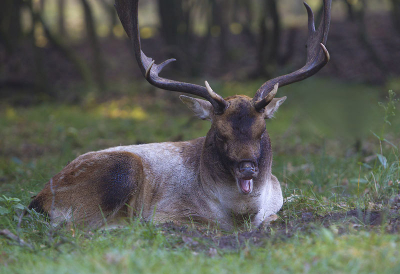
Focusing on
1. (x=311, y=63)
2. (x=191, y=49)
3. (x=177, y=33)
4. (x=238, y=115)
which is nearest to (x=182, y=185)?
(x=238, y=115)

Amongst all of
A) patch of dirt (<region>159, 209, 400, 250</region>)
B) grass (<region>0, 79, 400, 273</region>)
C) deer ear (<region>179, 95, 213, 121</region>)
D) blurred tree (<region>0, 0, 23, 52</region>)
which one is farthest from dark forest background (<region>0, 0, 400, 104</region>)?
patch of dirt (<region>159, 209, 400, 250</region>)

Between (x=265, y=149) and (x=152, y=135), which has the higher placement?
(x=265, y=149)

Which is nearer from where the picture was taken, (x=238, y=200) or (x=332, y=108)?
(x=238, y=200)

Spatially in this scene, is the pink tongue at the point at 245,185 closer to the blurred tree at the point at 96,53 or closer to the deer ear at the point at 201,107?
the deer ear at the point at 201,107

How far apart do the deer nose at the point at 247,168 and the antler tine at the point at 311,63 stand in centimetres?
69

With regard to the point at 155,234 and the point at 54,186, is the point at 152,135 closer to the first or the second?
the point at 54,186

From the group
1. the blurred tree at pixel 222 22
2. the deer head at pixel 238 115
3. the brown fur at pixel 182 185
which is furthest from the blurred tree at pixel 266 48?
the brown fur at pixel 182 185

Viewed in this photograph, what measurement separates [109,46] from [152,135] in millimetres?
12778

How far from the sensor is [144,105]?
46.3 feet

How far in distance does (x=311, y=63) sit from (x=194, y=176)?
1.95 metres

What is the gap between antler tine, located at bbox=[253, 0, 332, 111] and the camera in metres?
5.40

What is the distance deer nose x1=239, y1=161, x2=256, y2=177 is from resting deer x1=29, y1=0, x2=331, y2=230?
0.12ft

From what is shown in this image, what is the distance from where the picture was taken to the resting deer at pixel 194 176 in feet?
16.7

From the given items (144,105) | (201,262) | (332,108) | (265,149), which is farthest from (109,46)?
(201,262)
